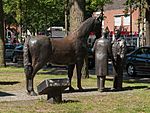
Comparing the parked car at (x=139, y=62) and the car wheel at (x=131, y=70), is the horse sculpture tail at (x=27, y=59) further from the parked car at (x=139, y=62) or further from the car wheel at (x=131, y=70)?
the car wheel at (x=131, y=70)

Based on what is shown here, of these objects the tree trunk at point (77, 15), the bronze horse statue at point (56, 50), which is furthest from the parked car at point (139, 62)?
the bronze horse statue at point (56, 50)

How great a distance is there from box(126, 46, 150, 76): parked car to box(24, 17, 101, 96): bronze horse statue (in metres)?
9.45

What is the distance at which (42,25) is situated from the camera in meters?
72.4

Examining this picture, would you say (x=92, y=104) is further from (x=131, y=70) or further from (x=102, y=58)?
(x=131, y=70)

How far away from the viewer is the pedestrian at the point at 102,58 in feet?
48.9

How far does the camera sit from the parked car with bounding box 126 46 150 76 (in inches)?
958

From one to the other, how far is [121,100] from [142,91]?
2.37 meters

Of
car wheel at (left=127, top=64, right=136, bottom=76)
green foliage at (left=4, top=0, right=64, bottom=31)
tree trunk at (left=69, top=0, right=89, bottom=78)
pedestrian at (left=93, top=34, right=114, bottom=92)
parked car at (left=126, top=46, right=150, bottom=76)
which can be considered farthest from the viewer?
green foliage at (left=4, top=0, right=64, bottom=31)

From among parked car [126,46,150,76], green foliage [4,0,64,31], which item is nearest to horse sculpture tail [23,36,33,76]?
parked car [126,46,150,76]

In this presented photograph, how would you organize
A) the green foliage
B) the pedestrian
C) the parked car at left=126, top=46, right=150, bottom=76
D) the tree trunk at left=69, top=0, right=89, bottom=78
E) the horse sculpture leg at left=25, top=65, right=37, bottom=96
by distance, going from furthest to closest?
the green foliage
the parked car at left=126, top=46, right=150, bottom=76
the tree trunk at left=69, top=0, right=89, bottom=78
the pedestrian
the horse sculpture leg at left=25, top=65, right=37, bottom=96

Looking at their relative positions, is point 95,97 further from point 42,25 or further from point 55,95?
point 42,25

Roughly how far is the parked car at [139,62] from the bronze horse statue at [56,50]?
31.0 feet

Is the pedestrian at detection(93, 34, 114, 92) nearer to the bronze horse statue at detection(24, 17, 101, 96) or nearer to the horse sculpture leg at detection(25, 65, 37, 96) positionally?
the bronze horse statue at detection(24, 17, 101, 96)

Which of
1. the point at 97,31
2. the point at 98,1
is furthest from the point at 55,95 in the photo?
the point at 98,1
